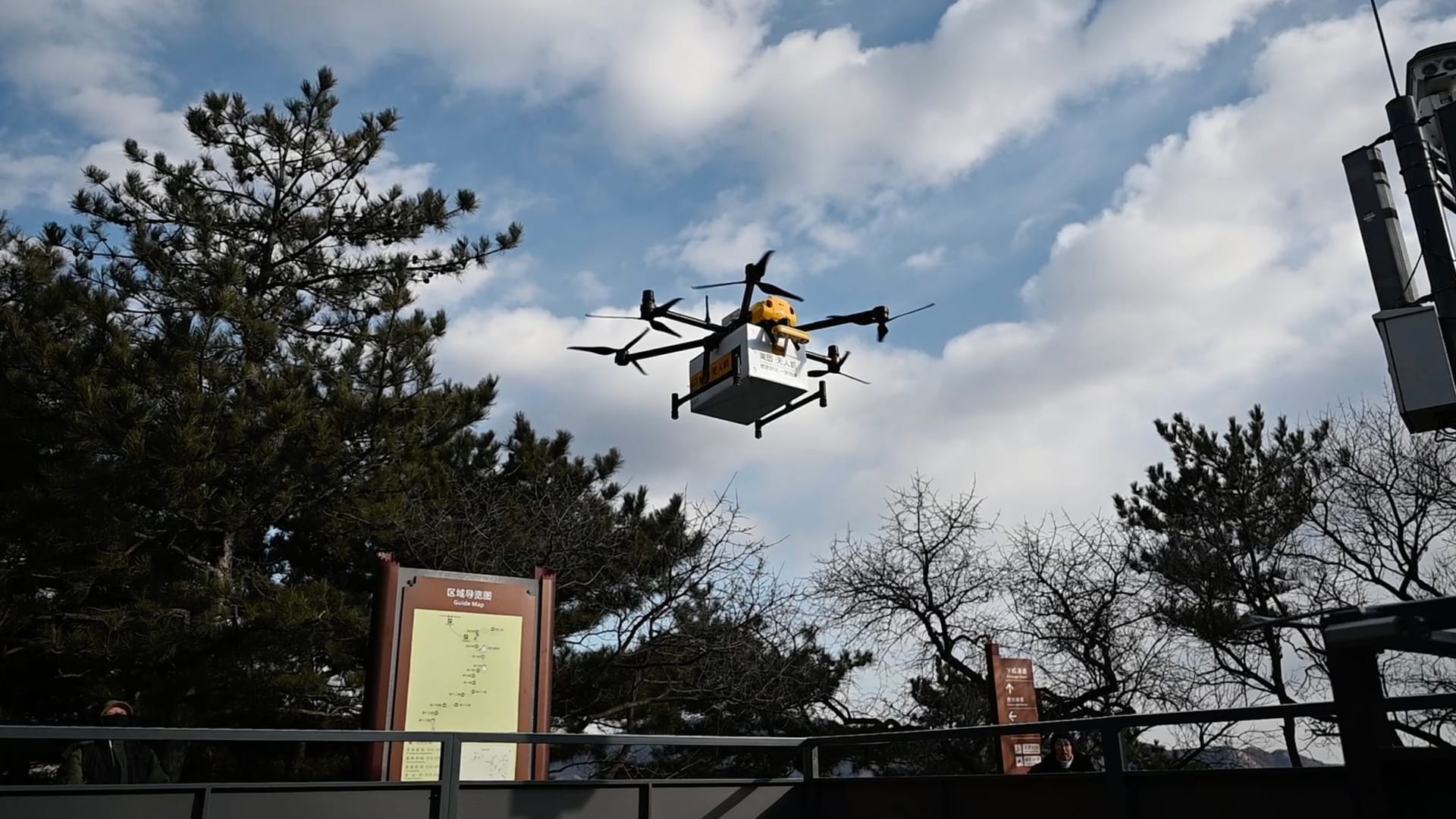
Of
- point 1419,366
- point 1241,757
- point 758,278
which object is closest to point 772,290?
point 758,278

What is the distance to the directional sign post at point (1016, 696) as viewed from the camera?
12531mm

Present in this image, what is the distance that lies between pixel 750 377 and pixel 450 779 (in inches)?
201

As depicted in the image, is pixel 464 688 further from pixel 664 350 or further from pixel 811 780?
pixel 664 350

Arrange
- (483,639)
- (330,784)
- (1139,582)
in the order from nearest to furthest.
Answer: (330,784)
(483,639)
(1139,582)

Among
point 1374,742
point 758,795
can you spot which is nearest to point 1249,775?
point 1374,742

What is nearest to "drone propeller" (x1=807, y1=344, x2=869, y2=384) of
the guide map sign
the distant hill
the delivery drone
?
the delivery drone

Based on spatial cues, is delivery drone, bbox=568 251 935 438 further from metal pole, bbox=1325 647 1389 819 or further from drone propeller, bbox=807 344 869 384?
metal pole, bbox=1325 647 1389 819

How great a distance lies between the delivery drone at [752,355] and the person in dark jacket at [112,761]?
19.5 feet

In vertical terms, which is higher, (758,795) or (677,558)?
(677,558)

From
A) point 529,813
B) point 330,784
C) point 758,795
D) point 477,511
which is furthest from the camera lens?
point 477,511

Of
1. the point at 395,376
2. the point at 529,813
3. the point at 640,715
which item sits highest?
the point at 395,376

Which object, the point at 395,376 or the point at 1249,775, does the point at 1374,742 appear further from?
the point at 395,376

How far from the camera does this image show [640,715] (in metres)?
18.8

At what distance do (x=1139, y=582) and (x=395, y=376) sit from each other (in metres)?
13.6
